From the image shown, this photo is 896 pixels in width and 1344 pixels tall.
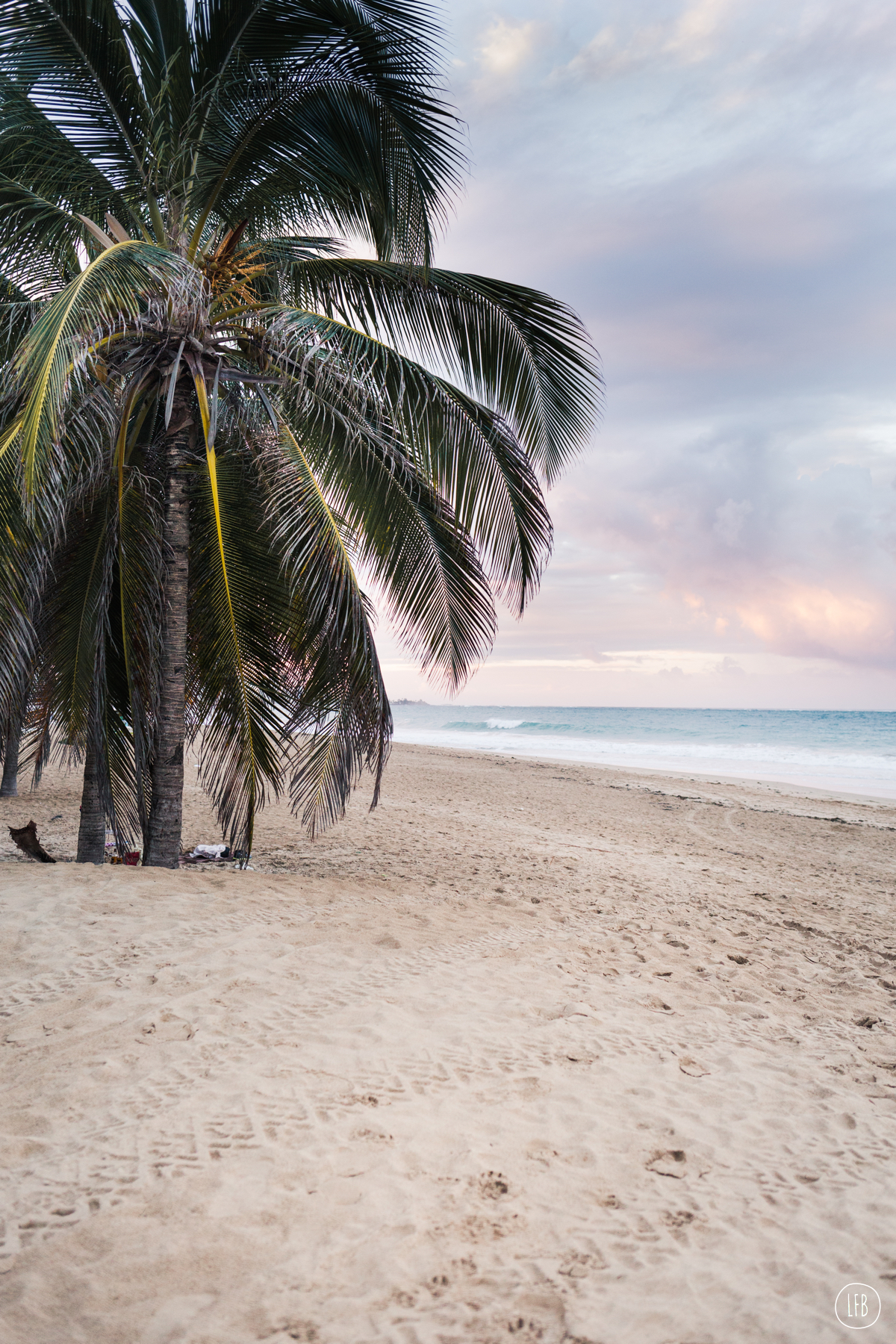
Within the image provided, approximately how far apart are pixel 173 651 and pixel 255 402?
7.02 ft

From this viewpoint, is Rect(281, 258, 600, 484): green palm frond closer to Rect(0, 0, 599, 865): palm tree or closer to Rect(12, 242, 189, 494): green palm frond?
Rect(0, 0, 599, 865): palm tree

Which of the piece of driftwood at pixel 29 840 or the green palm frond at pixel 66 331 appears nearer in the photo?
the green palm frond at pixel 66 331

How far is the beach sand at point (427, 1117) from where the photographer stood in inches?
79.6

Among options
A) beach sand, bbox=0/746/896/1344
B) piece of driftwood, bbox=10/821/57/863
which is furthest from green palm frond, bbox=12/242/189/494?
piece of driftwood, bbox=10/821/57/863

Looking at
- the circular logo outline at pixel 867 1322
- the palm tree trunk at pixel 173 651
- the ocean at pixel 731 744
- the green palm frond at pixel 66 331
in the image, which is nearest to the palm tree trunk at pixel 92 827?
the palm tree trunk at pixel 173 651

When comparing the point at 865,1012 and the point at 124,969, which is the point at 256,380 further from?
the point at 865,1012

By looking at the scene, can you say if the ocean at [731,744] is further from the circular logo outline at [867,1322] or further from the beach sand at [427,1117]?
the circular logo outline at [867,1322]

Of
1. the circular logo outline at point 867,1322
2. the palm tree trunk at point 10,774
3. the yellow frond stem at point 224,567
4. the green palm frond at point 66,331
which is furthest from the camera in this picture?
the palm tree trunk at point 10,774

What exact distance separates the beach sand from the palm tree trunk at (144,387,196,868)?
625mm

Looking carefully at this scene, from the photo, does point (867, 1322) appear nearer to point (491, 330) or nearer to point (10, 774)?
point (491, 330)

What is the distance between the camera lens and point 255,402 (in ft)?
19.9

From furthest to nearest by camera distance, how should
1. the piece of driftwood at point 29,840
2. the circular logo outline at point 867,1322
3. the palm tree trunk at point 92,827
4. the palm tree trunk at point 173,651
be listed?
the palm tree trunk at point 92,827, the piece of driftwood at point 29,840, the palm tree trunk at point 173,651, the circular logo outline at point 867,1322

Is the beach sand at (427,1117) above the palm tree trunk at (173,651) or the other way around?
the other way around

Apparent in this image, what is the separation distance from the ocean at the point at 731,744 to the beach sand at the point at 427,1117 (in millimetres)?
15917
